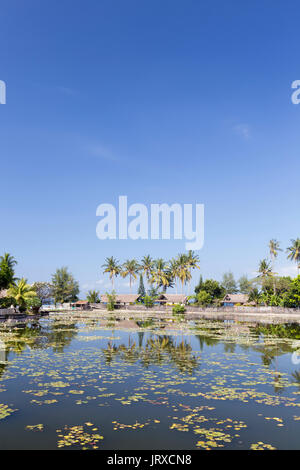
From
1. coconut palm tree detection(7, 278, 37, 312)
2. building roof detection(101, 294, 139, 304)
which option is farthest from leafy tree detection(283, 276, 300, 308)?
building roof detection(101, 294, 139, 304)

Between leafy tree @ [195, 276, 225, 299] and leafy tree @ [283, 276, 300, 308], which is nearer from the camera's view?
leafy tree @ [283, 276, 300, 308]

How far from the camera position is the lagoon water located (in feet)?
24.8

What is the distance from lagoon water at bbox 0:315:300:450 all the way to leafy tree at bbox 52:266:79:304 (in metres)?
74.1

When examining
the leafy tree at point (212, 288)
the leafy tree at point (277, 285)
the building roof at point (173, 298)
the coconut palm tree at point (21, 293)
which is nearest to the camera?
the coconut palm tree at point (21, 293)

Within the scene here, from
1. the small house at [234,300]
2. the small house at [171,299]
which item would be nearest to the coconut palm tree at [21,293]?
the small house at [171,299]

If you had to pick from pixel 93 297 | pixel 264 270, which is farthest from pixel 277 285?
pixel 93 297

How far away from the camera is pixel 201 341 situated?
23.4 meters

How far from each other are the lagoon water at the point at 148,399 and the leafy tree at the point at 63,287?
2917 inches

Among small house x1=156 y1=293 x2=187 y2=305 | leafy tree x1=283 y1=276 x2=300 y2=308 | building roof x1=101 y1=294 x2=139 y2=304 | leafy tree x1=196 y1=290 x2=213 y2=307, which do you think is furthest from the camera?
small house x1=156 y1=293 x2=187 y2=305

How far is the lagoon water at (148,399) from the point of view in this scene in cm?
757

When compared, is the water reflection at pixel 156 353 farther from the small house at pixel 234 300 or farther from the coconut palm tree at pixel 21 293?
the small house at pixel 234 300

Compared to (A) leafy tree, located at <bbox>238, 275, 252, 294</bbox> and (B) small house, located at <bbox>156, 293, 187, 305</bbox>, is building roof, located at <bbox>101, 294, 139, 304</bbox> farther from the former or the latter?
(A) leafy tree, located at <bbox>238, 275, 252, 294</bbox>
